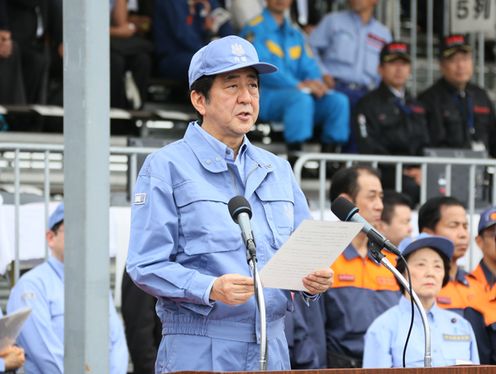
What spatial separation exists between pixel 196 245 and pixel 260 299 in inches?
22.3

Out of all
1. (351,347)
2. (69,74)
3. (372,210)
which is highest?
(69,74)

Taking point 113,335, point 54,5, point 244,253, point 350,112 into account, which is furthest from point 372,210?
point 54,5

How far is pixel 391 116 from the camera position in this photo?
36.5ft

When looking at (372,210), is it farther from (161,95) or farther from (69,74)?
(161,95)

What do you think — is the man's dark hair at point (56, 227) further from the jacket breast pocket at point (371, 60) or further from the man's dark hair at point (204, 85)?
the jacket breast pocket at point (371, 60)

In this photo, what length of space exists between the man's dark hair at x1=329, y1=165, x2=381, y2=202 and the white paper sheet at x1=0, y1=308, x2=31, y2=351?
2.07 metres

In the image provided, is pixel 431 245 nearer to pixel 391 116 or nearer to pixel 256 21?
pixel 391 116

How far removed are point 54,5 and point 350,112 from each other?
2.71 meters

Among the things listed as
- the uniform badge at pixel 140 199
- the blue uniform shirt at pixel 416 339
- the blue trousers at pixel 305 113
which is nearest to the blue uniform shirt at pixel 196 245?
the uniform badge at pixel 140 199

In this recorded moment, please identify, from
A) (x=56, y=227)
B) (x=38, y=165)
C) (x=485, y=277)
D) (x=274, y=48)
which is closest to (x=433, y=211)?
(x=485, y=277)

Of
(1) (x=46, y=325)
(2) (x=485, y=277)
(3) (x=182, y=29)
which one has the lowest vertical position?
(1) (x=46, y=325)

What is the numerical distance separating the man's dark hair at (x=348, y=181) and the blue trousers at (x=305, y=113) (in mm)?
3314

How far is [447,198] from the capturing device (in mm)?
7895

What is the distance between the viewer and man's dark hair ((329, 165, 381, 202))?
752 centimetres
